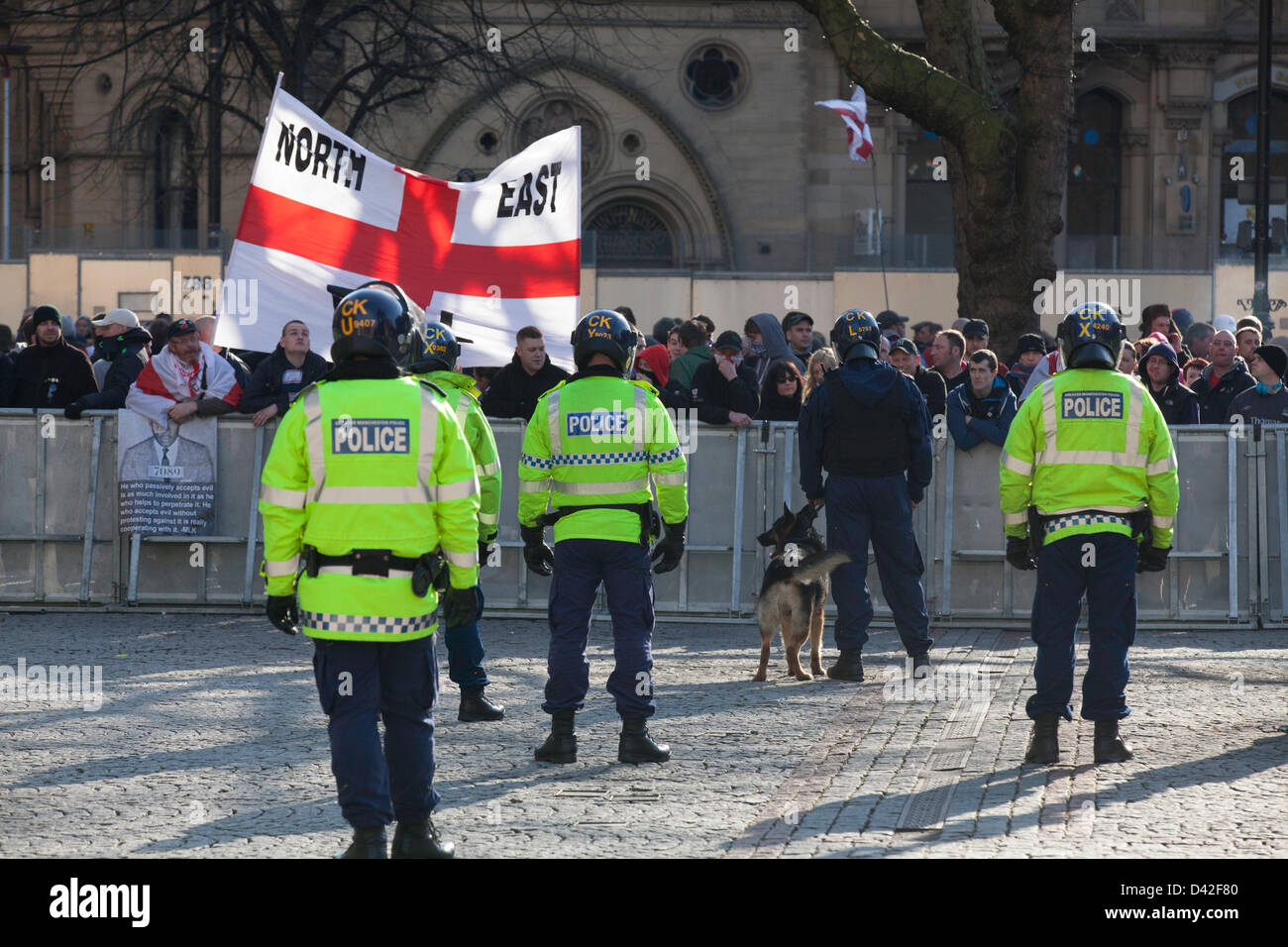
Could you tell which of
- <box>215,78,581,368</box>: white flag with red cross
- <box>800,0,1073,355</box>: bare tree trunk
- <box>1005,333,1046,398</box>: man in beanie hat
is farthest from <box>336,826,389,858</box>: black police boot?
<box>800,0,1073,355</box>: bare tree trunk

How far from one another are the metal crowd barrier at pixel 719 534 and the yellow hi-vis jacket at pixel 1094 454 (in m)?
4.43

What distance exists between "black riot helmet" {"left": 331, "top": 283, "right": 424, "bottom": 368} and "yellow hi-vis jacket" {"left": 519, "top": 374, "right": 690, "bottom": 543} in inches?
78.1

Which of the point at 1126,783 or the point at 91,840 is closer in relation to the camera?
the point at 91,840

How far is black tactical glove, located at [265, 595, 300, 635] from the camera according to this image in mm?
5723

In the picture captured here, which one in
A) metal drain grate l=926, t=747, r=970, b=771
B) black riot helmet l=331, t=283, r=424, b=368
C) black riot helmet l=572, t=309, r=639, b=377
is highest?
black riot helmet l=572, t=309, r=639, b=377

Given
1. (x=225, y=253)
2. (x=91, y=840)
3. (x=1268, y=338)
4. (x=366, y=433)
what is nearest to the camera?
(x=366, y=433)

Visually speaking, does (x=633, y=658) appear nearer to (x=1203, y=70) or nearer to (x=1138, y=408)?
(x=1138, y=408)

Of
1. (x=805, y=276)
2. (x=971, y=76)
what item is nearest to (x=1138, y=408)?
(x=971, y=76)

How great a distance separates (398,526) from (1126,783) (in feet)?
11.0

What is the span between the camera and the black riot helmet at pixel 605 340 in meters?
7.81

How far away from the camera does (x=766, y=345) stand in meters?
14.0

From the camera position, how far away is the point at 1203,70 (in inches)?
1403

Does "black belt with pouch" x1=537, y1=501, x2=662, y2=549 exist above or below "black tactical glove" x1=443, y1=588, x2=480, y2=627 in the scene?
above

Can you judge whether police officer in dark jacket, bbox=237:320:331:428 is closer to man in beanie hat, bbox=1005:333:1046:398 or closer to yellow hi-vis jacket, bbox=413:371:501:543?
yellow hi-vis jacket, bbox=413:371:501:543
